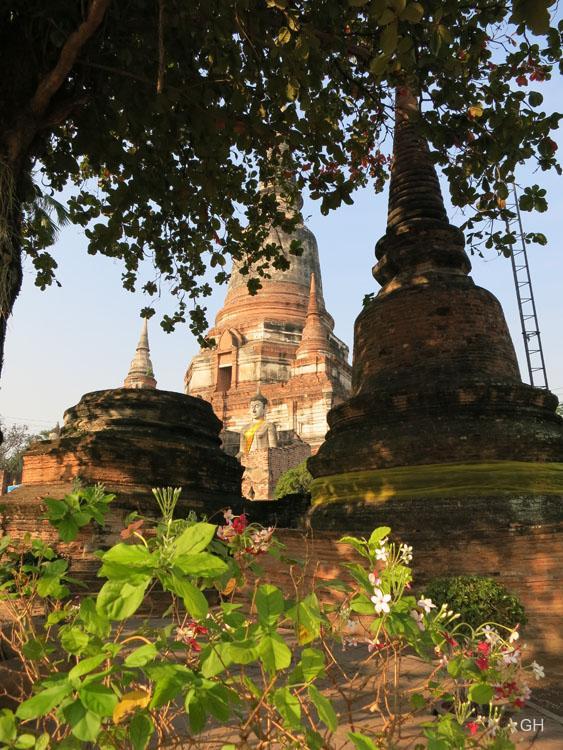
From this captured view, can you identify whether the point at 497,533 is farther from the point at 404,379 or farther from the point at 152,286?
the point at 152,286

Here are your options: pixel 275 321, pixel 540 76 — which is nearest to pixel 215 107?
pixel 540 76

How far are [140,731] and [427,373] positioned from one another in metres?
5.79

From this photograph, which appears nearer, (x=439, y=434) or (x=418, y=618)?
(x=418, y=618)

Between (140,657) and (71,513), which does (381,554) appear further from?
(71,513)

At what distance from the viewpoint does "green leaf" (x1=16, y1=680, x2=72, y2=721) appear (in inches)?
43.9

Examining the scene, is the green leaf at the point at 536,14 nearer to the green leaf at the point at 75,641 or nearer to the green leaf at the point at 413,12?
the green leaf at the point at 413,12

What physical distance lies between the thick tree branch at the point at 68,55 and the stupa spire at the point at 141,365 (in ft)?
131

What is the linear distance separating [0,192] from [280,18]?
2.68 m

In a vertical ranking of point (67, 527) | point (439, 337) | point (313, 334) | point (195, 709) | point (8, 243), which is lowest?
point (195, 709)

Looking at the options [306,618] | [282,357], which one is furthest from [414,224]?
[282,357]

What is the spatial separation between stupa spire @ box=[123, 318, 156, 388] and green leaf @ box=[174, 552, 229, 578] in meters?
43.0

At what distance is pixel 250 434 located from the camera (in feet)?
93.8

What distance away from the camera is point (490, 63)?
572 cm

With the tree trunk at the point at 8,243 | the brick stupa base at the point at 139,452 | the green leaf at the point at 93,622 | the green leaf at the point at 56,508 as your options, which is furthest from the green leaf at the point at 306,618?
the brick stupa base at the point at 139,452
